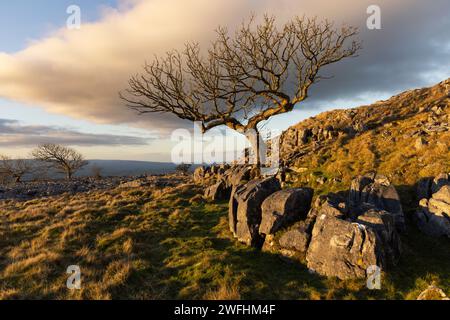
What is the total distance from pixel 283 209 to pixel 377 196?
5.29 metres

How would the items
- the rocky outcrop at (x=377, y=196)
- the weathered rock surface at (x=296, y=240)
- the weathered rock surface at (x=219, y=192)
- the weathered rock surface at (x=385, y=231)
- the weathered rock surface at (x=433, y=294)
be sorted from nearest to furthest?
the weathered rock surface at (x=433, y=294), the weathered rock surface at (x=385, y=231), the weathered rock surface at (x=296, y=240), the rocky outcrop at (x=377, y=196), the weathered rock surface at (x=219, y=192)

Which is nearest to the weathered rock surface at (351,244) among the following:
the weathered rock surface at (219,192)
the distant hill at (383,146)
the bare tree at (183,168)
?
the distant hill at (383,146)

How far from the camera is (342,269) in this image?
10.3 metres

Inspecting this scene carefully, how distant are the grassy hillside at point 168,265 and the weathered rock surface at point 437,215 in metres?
0.55

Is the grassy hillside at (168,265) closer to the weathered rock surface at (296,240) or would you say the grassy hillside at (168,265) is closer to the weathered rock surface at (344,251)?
the weathered rock surface at (344,251)

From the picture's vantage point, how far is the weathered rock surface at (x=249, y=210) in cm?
1454

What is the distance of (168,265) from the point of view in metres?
12.5

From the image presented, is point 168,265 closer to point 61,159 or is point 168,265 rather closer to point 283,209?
point 283,209

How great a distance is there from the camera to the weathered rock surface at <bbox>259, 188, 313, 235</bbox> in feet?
45.6

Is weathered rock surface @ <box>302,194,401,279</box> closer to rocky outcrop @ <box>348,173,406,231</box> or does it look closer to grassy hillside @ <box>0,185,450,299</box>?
grassy hillside @ <box>0,185,450,299</box>

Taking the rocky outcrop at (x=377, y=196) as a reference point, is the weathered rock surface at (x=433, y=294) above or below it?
below

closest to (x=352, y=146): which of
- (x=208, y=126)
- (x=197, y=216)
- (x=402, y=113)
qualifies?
(x=402, y=113)

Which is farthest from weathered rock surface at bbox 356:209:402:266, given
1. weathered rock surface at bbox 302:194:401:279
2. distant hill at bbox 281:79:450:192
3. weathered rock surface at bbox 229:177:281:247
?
distant hill at bbox 281:79:450:192
